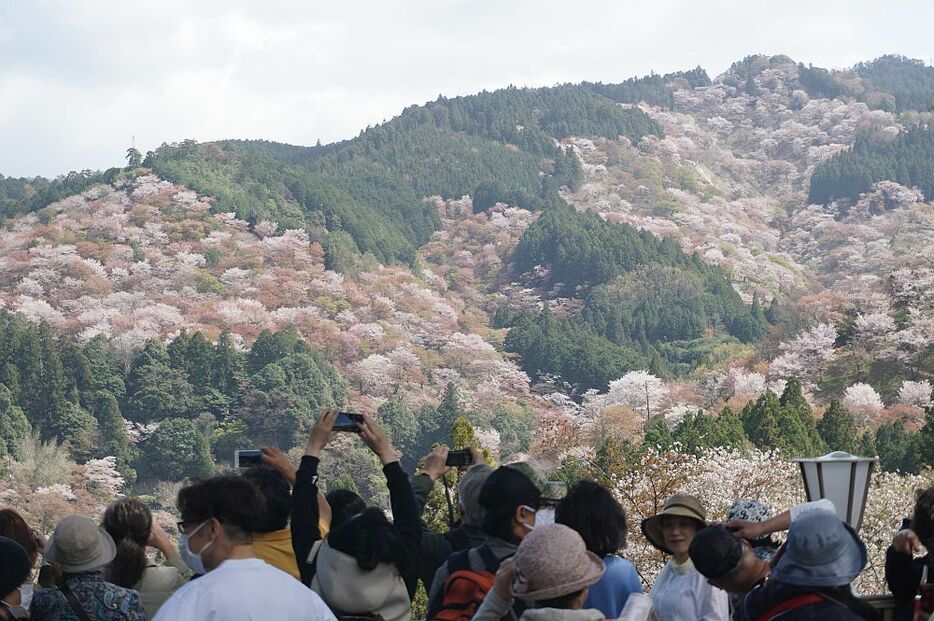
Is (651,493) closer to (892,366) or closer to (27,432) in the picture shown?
(892,366)

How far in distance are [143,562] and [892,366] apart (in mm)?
36303

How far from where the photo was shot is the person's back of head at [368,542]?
3.03m

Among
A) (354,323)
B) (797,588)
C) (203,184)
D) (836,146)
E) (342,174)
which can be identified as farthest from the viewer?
(836,146)

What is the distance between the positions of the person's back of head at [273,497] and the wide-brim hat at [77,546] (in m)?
0.44

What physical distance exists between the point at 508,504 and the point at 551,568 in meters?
0.58

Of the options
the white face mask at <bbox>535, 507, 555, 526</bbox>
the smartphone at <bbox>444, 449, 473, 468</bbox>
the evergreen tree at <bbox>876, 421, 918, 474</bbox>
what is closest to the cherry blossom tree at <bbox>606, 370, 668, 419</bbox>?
the evergreen tree at <bbox>876, 421, 918, 474</bbox>

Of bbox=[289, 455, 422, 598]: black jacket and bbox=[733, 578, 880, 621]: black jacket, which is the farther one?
bbox=[289, 455, 422, 598]: black jacket

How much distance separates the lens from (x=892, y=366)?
3725 cm

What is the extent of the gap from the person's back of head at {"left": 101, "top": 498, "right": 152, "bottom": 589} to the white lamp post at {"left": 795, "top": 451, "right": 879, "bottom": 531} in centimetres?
267

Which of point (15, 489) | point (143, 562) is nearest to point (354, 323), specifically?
point (15, 489)

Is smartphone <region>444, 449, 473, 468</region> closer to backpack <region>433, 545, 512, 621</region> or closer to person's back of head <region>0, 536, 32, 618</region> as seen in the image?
backpack <region>433, 545, 512, 621</region>

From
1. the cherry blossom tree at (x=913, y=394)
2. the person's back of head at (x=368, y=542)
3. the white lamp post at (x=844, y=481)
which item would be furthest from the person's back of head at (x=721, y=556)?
the cherry blossom tree at (x=913, y=394)

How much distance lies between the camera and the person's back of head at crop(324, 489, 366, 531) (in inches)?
152

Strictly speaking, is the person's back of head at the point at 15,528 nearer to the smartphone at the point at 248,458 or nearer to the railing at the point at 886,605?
the smartphone at the point at 248,458
